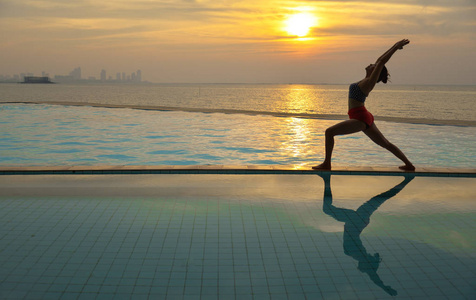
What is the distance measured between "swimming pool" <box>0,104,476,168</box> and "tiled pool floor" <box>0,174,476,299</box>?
10.8 feet

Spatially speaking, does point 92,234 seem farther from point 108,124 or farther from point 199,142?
point 108,124

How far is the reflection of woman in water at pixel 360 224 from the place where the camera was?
10.4 ft

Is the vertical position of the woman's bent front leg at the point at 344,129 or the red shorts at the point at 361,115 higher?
the red shorts at the point at 361,115

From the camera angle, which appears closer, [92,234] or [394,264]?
[394,264]

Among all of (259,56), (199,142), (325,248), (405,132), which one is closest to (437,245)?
(325,248)

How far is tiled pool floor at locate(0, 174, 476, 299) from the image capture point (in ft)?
9.43

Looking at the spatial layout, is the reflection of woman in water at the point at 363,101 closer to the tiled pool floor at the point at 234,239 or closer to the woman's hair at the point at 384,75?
the woman's hair at the point at 384,75

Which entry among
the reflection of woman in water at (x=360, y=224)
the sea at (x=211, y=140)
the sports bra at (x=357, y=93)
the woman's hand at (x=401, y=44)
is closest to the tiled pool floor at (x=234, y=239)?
the reflection of woman in water at (x=360, y=224)

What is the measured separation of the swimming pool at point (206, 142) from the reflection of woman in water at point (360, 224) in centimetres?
309

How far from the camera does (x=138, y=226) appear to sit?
401 cm

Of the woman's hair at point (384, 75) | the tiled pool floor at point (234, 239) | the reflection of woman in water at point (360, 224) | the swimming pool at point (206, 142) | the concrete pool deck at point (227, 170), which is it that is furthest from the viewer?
the swimming pool at point (206, 142)

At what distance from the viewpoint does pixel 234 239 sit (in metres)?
3.71

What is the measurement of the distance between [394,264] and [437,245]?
65 centimetres

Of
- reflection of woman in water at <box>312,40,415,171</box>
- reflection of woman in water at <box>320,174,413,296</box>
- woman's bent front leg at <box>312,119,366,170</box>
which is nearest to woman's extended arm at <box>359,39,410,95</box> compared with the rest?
reflection of woman in water at <box>312,40,415,171</box>
